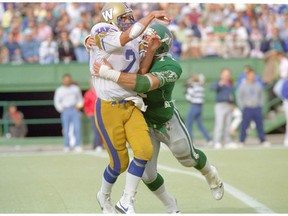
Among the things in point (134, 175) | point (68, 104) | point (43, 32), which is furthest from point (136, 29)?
point (43, 32)

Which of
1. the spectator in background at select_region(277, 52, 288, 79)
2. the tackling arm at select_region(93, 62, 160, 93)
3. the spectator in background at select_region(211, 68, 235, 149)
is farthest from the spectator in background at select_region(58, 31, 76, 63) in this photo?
the tackling arm at select_region(93, 62, 160, 93)

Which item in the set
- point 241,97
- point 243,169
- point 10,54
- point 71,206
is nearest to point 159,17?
point 71,206

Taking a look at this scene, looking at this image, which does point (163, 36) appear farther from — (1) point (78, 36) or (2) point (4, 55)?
(2) point (4, 55)

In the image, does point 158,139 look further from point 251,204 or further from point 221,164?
point 221,164

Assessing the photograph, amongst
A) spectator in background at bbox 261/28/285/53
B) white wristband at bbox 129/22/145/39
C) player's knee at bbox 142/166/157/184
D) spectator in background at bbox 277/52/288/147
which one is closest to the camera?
white wristband at bbox 129/22/145/39

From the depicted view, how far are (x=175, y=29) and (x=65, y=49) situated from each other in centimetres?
292

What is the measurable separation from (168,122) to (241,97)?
1114 centimetres

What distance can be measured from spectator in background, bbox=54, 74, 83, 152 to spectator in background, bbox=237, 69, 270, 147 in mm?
3750

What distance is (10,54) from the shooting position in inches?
814

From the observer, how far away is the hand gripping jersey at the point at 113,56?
7.26 m

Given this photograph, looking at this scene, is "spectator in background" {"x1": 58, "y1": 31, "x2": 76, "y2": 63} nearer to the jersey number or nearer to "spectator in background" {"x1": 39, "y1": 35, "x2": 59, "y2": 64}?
"spectator in background" {"x1": 39, "y1": 35, "x2": 59, "y2": 64}

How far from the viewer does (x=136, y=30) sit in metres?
7.02

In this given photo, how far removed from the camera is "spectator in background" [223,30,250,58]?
21.5 m

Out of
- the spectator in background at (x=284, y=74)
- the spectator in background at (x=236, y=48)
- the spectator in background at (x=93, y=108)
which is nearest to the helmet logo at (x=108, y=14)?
the spectator in background at (x=93, y=108)
